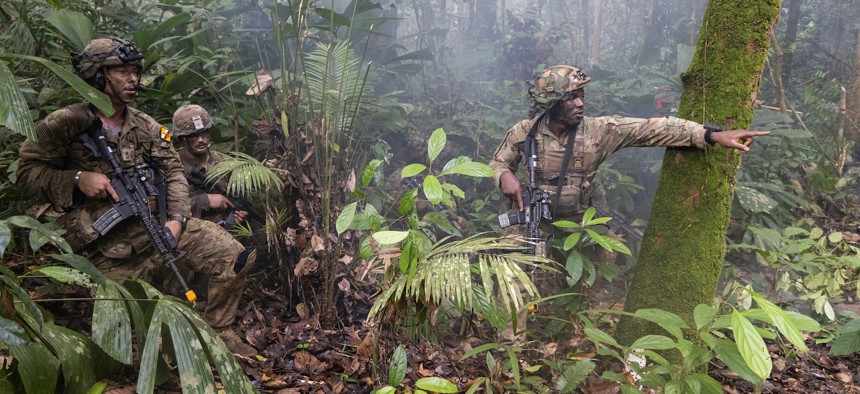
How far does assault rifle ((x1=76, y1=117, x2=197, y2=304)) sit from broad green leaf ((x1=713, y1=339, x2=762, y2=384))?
2512mm

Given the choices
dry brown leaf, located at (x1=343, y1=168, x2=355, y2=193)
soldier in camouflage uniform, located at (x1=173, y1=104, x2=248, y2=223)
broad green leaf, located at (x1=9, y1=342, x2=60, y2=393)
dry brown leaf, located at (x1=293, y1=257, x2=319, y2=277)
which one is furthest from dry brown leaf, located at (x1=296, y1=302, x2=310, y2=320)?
broad green leaf, located at (x1=9, y1=342, x2=60, y2=393)

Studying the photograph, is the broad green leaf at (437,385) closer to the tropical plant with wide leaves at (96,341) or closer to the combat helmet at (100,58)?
the tropical plant with wide leaves at (96,341)

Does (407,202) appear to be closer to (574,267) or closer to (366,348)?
(366,348)

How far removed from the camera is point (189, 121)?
3.98 meters

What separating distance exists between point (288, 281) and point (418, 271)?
1817 millimetres

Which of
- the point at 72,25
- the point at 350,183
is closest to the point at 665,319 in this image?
the point at 350,183

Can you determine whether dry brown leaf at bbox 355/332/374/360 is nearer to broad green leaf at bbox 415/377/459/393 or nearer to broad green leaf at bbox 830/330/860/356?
broad green leaf at bbox 415/377/459/393

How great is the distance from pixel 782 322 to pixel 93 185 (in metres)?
3.18

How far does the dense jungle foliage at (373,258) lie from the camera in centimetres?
177

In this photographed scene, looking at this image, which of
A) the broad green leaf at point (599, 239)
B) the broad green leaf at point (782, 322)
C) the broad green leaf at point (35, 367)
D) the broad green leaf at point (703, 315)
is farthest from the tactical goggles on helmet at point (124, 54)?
the broad green leaf at point (782, 322)

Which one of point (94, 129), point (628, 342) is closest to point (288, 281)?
point (94, 129)

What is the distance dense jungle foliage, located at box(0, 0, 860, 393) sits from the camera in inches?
69.5

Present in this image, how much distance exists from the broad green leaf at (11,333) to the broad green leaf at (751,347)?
6.30 feet

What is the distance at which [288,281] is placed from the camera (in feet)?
12.3
